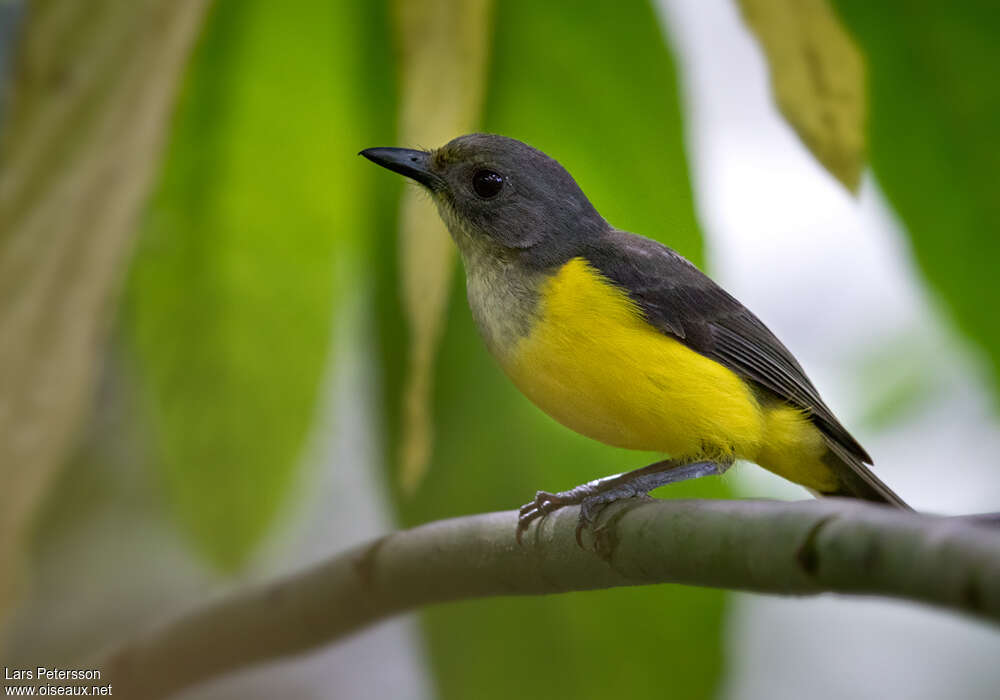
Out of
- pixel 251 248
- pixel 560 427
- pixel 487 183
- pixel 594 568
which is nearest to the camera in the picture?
pixel 594 568

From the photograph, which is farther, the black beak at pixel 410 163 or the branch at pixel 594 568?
the black beak at pixel 410 163

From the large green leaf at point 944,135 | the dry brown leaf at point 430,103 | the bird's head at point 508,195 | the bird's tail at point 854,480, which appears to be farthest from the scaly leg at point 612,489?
the large green leaf at point 944,135

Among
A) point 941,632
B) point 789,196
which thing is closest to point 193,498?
point 789,196

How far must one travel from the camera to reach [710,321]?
936 millimetres

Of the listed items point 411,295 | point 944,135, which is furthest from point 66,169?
point 944,135

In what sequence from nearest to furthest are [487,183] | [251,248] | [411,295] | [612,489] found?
[612,489] → [487,183] → [411,295] → [251,248]

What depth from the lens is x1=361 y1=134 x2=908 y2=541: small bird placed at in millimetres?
856

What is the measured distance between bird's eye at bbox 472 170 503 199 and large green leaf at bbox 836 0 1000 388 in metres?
0.54

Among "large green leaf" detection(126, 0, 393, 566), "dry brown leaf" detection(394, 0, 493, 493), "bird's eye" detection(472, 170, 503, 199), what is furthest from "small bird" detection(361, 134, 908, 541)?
"large green leaf" detection(126, 0, 393, 566)

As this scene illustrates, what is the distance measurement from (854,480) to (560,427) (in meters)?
0.45

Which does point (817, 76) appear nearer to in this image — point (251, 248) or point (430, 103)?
point (430, 103)

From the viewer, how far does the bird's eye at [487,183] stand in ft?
3.10

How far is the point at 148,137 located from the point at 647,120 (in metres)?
0.66

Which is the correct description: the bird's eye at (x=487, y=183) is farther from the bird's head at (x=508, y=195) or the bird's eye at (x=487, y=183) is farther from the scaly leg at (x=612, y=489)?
the scaly leg at (x=612, y=489)
